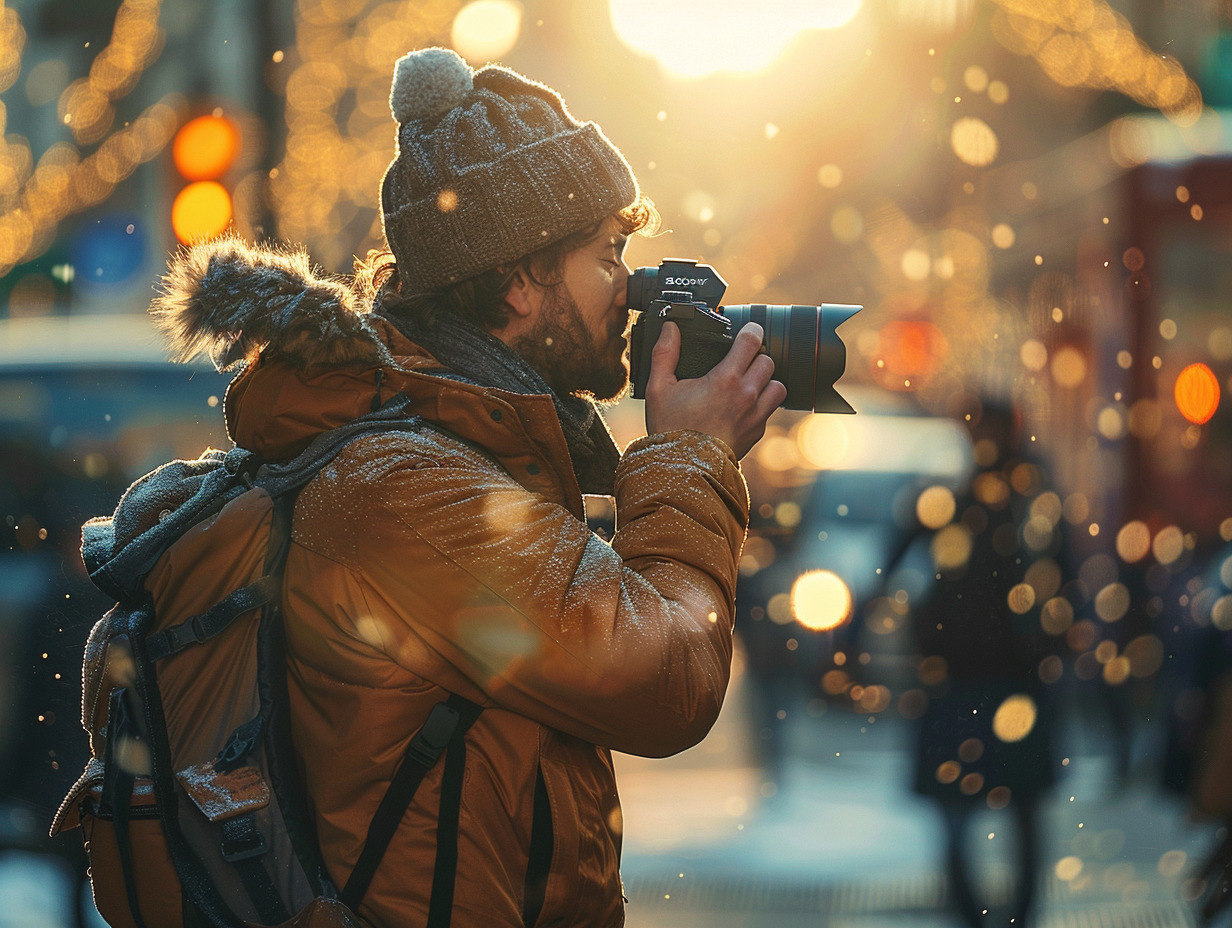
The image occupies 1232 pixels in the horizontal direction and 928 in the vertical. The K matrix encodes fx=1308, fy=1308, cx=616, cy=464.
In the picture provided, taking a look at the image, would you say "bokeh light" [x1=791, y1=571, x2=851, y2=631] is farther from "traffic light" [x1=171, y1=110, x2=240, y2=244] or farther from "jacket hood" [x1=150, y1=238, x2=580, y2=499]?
"jacket hood" [x1=150, y1=238, x2=580, y2=499]

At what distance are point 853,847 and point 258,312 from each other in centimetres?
447

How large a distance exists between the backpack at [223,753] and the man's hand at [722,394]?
38cm

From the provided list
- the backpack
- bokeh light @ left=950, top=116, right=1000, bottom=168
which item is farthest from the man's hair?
bokeh light @ left=950, top=116, right=1000, bottom=168

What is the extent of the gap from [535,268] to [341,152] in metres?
7.30

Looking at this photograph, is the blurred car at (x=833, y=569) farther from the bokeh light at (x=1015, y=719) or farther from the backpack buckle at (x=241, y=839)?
the backpack buckle at (x=241, y=839)

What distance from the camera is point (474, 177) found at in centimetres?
209

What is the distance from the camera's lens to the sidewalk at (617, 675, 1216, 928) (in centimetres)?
485

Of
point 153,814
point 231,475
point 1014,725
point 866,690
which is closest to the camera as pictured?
point 153,814

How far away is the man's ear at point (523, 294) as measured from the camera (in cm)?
210

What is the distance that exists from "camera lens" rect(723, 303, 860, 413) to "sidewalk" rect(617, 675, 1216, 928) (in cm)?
271

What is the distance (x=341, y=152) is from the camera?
29.4 ft

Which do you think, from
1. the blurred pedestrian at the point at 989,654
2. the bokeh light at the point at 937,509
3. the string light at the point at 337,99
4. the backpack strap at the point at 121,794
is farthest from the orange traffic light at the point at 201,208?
the backpack strap at the point at 121,794

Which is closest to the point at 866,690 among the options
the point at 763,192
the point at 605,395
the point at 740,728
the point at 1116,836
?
the point at 740,728

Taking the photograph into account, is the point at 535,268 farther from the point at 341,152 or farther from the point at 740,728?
the point at 341,152
